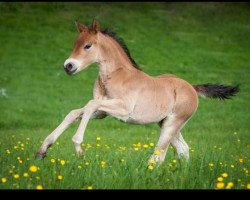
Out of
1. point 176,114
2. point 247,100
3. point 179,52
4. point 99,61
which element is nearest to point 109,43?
point 99,61

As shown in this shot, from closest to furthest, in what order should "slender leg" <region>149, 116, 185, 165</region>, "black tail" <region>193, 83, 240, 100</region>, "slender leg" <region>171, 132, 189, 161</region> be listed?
1. "slender leg" <region>149, 116, 185, 165</region>
2. "slender leg" <region>171, 132, 189, 161</region>
3. "black tail" <region>193, 83, 240, 100</region>

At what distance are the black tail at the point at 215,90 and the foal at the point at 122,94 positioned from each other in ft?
1.02

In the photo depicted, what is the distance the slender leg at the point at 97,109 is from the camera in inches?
279

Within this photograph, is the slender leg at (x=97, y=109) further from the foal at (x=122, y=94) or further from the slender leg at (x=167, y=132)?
the slender leg at (x=167, y=132)

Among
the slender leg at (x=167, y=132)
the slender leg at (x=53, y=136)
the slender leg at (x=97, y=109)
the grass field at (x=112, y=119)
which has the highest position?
the slender leg at (x=97, y=109)

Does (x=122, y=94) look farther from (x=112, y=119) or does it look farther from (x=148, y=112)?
(x=112, y=119)

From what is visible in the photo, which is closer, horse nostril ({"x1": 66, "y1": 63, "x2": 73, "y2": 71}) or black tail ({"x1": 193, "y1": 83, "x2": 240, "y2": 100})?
horse nostril ({"x1": 66, "y1": 63, "x2": 73, "y2": 71})

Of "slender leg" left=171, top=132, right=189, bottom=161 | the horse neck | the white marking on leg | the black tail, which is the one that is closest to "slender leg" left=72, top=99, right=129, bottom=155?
the white marking on leg

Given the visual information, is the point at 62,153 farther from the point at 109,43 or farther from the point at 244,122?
the point at 244,122

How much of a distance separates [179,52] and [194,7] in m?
3.57

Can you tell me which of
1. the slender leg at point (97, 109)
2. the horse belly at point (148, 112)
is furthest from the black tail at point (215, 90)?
the slender leg at point (97, 109)

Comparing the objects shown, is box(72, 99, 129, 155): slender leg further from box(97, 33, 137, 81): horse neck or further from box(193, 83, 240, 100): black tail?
box(193, 83, 240, 100): black tail

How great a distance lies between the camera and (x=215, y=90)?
891 centimetres

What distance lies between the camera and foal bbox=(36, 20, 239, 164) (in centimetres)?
732
